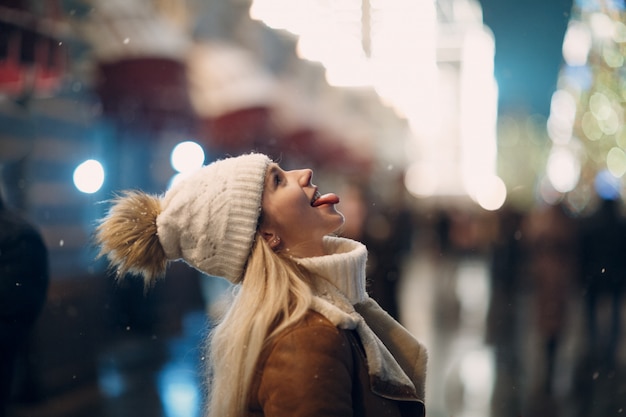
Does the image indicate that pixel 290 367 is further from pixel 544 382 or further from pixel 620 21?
pixel 620 21

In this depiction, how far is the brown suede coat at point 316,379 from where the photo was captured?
6.06 ft

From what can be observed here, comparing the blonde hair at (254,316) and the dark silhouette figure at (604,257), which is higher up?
the blonde hair at (254,316)

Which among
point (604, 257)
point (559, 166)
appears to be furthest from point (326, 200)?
point (559, 166)

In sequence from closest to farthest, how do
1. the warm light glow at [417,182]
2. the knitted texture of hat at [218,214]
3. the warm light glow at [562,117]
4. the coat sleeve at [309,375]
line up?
1. the coat sleeve at [309,375]
2. the knitted texture of hat at [218,214]
3. the warm light glow at [417,182]
4. the warm light glow at [562,117]

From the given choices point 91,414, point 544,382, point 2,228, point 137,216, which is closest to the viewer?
point 137,216

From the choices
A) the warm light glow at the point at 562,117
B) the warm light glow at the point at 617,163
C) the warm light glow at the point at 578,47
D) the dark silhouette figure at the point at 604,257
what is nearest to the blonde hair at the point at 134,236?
the dark silhouette figure at the point at 604,257

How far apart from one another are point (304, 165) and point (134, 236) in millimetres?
1759

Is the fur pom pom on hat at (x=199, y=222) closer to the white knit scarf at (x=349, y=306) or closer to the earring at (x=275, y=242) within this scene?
the earring at (x=275, y=242)

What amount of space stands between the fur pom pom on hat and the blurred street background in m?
0.34

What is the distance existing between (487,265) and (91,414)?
1382cm

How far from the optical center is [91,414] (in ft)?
12.6

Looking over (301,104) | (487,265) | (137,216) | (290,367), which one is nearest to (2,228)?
(137,216)

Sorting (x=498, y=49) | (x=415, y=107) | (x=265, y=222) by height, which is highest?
(x=498, y=49)

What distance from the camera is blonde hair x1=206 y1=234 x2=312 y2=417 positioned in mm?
1968
